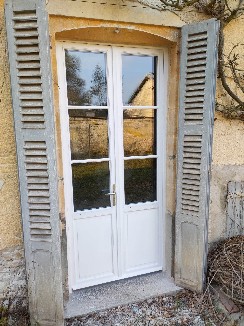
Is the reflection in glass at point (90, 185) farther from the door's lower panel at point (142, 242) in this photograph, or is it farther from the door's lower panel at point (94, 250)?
→ the door's lower panel at point (142, 242)

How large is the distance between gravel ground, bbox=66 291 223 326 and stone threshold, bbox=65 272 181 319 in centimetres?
5

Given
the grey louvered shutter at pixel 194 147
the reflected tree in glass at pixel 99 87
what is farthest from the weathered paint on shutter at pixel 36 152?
the grey louvered shutter at pixel 194 147

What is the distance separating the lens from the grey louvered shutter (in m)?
2.50

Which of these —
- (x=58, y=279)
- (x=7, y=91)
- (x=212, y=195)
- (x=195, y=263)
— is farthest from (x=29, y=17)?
(x=195, y=263)

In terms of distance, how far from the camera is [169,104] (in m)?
2.88

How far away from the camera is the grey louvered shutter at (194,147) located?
250 cm

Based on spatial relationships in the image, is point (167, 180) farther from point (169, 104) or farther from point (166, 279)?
point (166, 279)

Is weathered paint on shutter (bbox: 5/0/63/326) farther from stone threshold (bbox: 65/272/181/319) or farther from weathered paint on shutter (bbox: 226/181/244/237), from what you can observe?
weathered paint on shutter (bbox: 226/181/244/237)

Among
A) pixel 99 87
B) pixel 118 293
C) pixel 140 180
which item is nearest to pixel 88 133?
pixel 99 87

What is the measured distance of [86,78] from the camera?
268cm

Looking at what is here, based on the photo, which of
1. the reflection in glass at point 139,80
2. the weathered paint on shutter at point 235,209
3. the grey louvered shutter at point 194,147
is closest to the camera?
the grey louvered shutter at point 194,147

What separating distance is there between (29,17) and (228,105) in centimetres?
229

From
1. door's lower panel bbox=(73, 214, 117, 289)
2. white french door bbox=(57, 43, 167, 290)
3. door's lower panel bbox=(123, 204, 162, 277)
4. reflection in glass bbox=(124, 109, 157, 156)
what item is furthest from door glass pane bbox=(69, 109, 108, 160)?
door's lower panel bbox=(123, 204, 162, 277)

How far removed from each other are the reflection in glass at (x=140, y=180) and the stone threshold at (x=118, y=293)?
1004mm
